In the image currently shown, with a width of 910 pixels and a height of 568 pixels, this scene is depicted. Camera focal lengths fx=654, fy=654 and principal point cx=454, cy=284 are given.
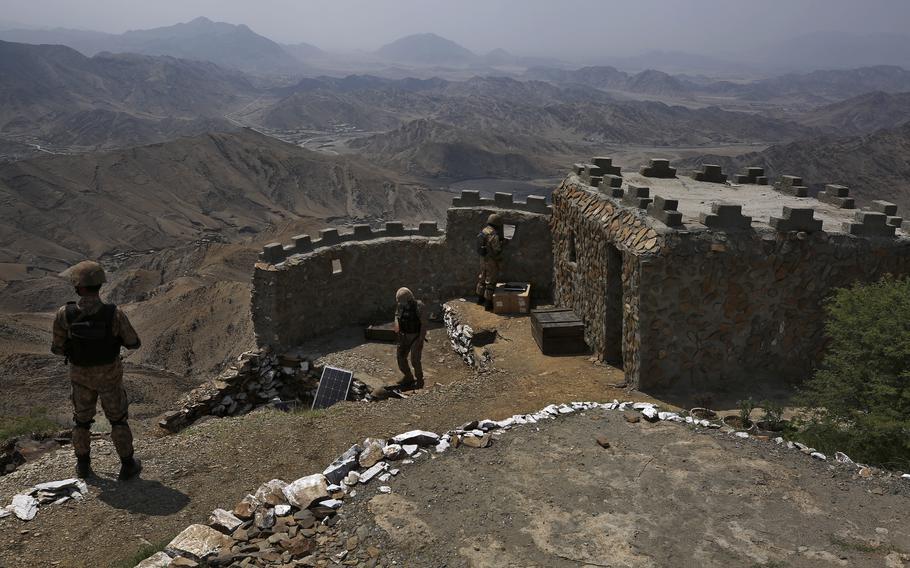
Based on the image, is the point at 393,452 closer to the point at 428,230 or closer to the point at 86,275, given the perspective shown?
the point at 86,275

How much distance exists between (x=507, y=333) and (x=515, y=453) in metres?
7.11

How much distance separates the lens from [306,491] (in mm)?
6586

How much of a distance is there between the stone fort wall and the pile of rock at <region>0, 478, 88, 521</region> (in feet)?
25.2

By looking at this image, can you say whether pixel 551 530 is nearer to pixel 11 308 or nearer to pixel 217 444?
pixel 217 444

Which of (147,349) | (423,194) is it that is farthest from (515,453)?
(423,194)

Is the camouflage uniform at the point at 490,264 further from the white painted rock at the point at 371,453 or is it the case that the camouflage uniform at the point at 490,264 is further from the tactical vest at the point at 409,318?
the white painted rock at the point at 371,453

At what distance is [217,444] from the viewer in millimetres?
9148

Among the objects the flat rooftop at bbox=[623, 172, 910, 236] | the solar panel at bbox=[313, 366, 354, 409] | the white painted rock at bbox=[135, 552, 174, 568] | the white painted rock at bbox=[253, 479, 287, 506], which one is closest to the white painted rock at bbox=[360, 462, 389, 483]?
the white painted rock at bbox=[253, 479, 287, 506]

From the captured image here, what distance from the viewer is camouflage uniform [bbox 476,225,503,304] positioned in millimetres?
15695

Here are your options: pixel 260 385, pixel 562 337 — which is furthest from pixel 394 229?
pixel 562 337

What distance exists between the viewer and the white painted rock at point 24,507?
7.05 meters

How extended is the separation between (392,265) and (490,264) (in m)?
2.65

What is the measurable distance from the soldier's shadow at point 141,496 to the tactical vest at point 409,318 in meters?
5.16

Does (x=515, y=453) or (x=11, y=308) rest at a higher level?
(x=515, y=453)
